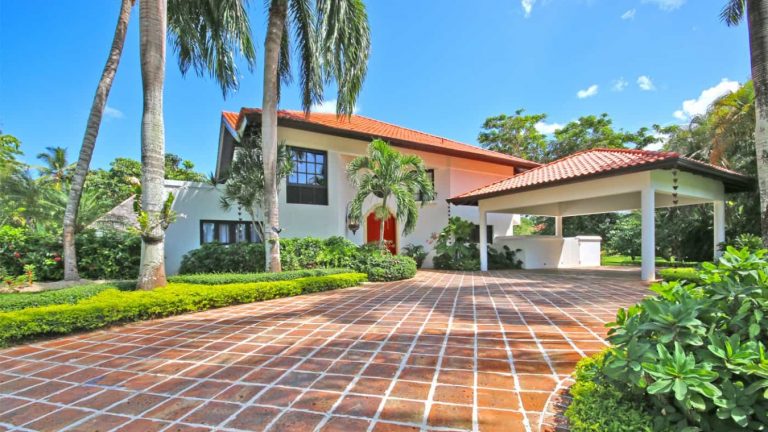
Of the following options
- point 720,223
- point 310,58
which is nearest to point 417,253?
point 310,58

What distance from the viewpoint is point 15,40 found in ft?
28.4

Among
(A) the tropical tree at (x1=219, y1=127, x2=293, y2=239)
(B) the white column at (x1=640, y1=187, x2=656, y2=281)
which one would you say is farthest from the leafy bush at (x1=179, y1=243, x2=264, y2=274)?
(B) the white column at (x1=640, y1=187, x2=656, y2=281)

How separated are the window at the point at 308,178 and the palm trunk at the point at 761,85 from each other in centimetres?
1207

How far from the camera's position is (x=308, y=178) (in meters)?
12.8

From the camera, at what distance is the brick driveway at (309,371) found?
93.9 inches

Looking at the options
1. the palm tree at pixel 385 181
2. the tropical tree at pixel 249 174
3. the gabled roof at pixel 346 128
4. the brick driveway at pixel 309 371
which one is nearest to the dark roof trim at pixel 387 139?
the gabled roof at pixel 346 128

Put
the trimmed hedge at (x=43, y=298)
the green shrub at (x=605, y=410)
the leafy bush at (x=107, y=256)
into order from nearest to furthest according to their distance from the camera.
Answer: the green shrub at (x=605, y=410) < the trimmed hedge at (x=43, y=298) < the leafy bush at (x=107, y=256)

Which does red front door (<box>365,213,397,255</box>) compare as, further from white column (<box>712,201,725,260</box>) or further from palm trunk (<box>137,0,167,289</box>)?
white column (<box>712,201,725,260</box>)

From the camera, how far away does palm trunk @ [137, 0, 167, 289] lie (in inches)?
258

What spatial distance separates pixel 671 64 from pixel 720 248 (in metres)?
6.03

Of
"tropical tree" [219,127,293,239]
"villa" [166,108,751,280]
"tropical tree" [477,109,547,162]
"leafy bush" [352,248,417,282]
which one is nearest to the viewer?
"villa" [166,108,751,280]

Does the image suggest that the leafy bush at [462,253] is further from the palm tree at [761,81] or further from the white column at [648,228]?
the palm tree at [761,81]

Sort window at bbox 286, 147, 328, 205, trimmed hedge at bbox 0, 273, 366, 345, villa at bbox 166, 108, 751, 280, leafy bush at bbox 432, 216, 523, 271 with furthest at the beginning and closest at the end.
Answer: leafy bush at bbox 432, 216, 523, 271
window at bbox 286, 147, 328, 205
villa at bbox 166, 108, 751, 280
trimmed hedge at bbox 0, 273, 366, 345

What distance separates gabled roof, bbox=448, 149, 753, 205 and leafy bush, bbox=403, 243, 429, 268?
299 centimetres
